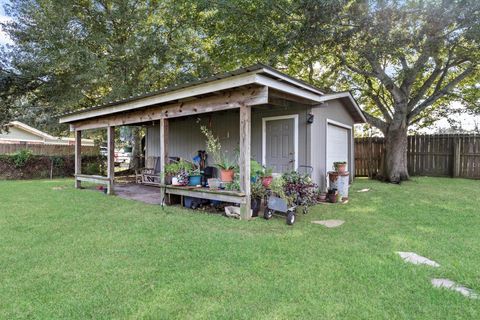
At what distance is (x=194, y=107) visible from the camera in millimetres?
5449

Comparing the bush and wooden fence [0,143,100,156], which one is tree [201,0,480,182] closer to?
the bush

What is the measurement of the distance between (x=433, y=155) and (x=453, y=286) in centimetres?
1059

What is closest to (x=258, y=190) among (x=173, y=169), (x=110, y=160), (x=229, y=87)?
(x=229, y=87)

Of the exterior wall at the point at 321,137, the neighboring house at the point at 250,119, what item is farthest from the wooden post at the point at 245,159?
the exterior wall at the point at 321,137

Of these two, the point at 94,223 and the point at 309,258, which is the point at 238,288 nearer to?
the point at 309,258

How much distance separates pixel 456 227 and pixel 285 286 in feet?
10.5

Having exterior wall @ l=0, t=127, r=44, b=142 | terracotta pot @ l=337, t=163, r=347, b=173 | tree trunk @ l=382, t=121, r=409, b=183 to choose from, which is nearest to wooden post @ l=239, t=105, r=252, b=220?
terracotta pot @ l=337, t=163, r=347, b=173

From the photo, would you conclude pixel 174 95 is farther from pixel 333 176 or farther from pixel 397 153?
pixel 397 153

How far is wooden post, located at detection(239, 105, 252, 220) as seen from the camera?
14.8 feet

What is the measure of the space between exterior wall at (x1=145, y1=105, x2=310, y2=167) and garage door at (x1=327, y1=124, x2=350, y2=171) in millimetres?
1393

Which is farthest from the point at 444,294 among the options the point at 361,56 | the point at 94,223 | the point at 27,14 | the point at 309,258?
the point at 27,14

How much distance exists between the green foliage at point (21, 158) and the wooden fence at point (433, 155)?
13.1 meters

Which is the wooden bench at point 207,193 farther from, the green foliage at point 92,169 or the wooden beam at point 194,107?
the green foliage at point 92,169

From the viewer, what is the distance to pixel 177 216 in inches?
189
